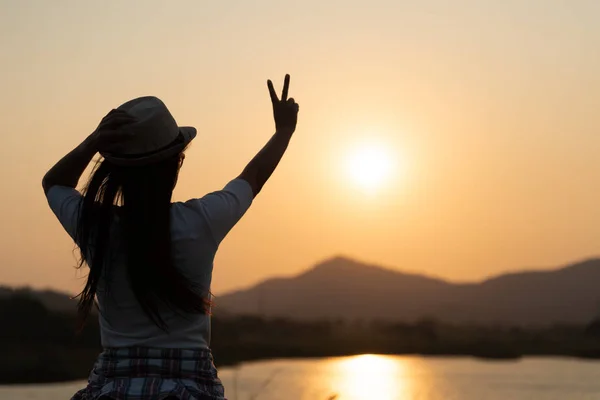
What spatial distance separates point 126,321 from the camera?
216 centimetres

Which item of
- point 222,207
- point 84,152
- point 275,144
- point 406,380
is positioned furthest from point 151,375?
point 406,380

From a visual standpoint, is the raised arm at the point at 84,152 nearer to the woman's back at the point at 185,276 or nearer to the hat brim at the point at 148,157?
the hat brim at the point at 148,157

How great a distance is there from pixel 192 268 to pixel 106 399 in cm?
30

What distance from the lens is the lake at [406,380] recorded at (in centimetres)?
1675

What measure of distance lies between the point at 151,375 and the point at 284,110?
2.37 feet

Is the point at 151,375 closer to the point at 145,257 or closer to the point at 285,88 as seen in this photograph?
the point at 145,257

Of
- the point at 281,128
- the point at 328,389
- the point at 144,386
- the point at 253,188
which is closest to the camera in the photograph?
the point at 144,386

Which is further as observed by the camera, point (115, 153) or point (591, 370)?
point (591, 370)

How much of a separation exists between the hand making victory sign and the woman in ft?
1.11

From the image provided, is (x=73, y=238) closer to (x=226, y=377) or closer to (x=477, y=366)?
(x=226, y=377)

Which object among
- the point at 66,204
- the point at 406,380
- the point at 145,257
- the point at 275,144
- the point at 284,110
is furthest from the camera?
the point at 406,380

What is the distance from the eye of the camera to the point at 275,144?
2463mm

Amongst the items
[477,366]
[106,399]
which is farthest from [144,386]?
[477,366]

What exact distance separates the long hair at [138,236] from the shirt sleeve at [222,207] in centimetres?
7
